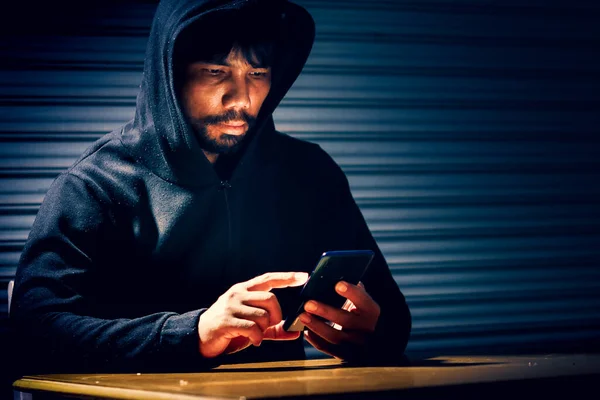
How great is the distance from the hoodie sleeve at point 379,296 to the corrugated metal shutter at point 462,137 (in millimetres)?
1778

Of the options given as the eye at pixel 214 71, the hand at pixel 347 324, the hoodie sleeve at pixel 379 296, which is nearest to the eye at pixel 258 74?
the eye at pixel 214 71

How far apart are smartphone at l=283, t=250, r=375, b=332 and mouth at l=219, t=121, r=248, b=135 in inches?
34.9

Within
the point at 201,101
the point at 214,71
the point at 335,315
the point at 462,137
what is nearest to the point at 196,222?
the point at 201,101

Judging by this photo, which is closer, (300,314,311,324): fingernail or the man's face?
(300,314,311,324): fingernail

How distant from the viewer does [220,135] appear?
10.4ft

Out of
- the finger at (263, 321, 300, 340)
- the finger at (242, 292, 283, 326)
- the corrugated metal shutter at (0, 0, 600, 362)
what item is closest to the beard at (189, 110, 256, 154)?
the finger at (263, 321, 300, 340)

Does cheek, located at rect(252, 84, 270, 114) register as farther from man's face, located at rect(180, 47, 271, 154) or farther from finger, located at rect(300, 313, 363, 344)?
finger, located at rect(300, 313, 363, 344)

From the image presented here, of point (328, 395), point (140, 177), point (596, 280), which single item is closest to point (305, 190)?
point (140, 177)

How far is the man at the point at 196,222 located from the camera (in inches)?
99.4

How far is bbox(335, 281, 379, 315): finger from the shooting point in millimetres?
2496

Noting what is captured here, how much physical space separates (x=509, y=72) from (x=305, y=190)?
2.70 meters

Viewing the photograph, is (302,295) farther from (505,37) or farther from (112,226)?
(505,37)

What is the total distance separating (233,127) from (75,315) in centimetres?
99

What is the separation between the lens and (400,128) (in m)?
5.40
